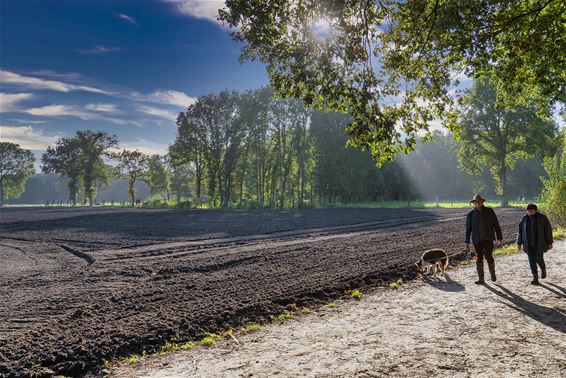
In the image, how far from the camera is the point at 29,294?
991 cm

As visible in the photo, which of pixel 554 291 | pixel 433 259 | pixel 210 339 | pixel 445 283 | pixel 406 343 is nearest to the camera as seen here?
pixel 406 343

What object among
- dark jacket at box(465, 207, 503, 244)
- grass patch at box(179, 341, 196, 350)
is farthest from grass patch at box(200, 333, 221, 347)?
dark jacket at box(465, 207, 503, 244)

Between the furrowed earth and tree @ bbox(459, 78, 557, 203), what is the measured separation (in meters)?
34.5

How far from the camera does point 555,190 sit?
20156 millimetres

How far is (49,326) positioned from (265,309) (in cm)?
405

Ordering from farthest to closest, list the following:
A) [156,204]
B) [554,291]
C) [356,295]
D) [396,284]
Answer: [156,204] → [396,284] → [356,295] → [554,291]

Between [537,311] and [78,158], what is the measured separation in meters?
94.9

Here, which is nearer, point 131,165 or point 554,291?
point 554,291

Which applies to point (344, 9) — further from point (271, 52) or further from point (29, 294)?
point (29, 294)

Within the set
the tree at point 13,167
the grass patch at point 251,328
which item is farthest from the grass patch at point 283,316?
the tree at point 13,167

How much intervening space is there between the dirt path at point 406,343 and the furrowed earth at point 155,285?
3.35 ft

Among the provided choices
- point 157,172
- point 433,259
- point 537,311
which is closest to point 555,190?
point 433,259

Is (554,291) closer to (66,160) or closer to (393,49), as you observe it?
(393,49)

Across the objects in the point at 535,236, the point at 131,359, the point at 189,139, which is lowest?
the point at 131,359
